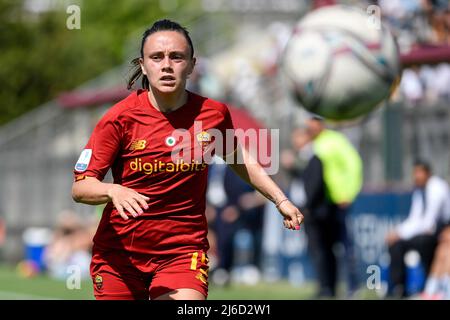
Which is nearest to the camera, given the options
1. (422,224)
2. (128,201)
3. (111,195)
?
(128,201)

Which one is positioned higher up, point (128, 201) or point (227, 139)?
point (227, 139)

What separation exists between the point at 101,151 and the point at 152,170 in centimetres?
29

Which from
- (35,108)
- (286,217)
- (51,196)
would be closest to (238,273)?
(51,196)

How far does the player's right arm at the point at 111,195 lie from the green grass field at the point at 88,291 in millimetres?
6765

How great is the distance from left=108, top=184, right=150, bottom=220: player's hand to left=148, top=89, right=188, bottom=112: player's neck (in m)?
0.71

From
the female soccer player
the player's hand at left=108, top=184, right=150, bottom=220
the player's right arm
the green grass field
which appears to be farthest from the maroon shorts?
the green grass field

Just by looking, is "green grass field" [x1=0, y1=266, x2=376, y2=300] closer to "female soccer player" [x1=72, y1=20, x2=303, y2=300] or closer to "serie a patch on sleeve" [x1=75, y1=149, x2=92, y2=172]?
"female soccer player" [x1=72, y1=20, x2=303, y2=300]

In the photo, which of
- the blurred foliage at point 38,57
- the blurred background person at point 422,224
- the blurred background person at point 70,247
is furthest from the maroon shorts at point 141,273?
the blurred foliage at point 38,57

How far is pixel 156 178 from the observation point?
6523 mm

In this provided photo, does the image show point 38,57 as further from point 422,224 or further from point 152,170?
point 152,170

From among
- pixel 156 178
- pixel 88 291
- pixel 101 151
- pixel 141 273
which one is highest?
pixel 88 291

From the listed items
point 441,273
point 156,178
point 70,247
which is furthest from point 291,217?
point 70,247

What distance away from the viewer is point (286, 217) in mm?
6520

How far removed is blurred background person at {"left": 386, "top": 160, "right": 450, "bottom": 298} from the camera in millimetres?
13352
